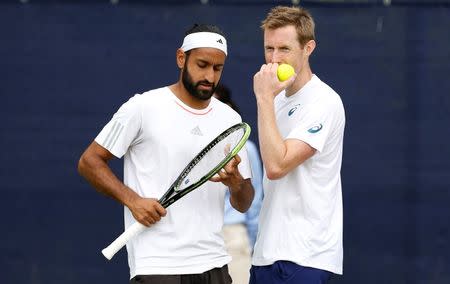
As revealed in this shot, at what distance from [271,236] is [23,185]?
6.89 feet

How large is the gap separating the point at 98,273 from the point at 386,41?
1960mm

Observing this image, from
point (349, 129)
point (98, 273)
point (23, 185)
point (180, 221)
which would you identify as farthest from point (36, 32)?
point (180, 221)

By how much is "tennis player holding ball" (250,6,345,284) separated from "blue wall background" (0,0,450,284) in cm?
153

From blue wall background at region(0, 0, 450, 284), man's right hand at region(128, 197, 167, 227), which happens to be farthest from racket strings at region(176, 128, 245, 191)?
blue wall background at region(0, 0, 450, 284)

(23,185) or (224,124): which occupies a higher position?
(224,124)

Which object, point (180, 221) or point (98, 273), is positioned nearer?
point (180, 221)

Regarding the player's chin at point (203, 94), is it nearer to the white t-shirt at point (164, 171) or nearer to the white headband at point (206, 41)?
the white t-shirt at point (164, 171)

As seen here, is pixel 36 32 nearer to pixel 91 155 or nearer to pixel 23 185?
pixel 23 185

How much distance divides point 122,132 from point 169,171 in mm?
234

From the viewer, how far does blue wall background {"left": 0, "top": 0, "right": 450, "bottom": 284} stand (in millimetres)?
6250

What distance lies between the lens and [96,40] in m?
6.31

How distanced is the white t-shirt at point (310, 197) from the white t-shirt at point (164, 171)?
0.26 meters

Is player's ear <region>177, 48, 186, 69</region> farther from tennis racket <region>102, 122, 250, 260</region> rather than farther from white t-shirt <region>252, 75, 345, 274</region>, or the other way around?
white t-shirt <region>252, 75, 345, 274</region>

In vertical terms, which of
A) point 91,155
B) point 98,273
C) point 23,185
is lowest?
point 98,273
